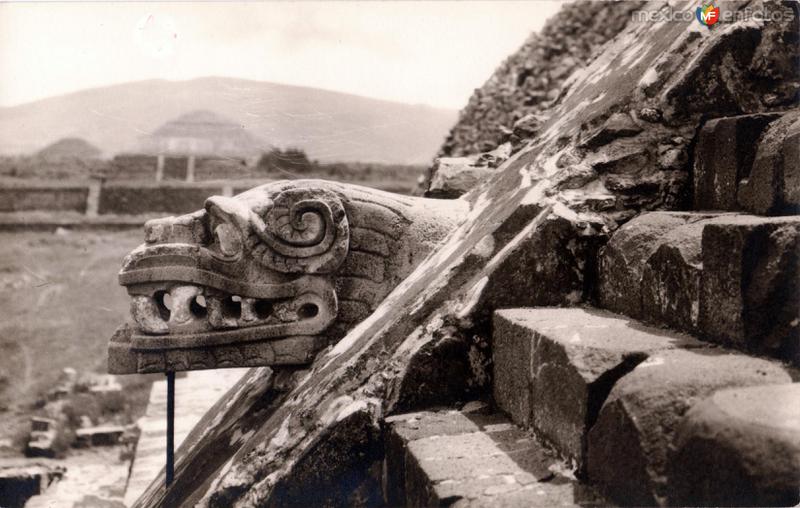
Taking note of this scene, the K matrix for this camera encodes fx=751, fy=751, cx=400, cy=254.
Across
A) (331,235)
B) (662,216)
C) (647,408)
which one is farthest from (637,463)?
(331,235)

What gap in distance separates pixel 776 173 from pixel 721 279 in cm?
42

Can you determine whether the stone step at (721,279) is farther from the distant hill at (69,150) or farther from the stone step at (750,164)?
the distant hill at (69,150)

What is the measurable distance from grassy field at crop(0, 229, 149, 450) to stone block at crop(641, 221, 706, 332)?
5.42 metres

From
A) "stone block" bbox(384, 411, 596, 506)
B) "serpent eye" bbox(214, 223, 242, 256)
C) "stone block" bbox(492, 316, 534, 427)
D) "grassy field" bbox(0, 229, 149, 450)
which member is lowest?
"grassy field" bbox(0, 229, 149, 450)

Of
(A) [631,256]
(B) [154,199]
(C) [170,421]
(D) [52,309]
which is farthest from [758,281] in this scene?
(B) [154,199]

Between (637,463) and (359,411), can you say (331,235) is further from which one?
(637,463)

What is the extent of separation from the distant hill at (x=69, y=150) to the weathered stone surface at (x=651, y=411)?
86.9 feet

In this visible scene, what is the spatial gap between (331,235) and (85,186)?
22815mm

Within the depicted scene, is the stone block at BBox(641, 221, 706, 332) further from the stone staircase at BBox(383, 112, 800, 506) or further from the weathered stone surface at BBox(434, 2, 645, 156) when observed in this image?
the weathered stone surface at BBox(434, 2, 645, 156)

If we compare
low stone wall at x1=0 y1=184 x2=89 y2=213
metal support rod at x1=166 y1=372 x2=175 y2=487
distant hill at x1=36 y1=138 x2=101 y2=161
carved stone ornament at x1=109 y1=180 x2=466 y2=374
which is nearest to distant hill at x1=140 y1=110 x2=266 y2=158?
distant hill at x1=36 y1=138 x2=101 y2=161

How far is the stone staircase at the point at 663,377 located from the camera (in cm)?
119

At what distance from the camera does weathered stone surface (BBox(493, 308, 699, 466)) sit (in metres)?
1.54

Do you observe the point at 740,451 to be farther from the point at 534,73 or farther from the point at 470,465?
the point at 534,73

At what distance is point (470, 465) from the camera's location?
1713 millimetres
